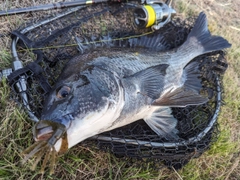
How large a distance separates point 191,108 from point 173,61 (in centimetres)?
53

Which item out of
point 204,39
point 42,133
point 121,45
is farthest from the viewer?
point 204,39

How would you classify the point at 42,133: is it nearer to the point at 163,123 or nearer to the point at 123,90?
the point at 123,90


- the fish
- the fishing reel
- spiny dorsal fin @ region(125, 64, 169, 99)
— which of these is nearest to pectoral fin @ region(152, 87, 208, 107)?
the fish

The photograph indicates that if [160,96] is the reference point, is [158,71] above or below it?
above

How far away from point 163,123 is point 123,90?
66cm

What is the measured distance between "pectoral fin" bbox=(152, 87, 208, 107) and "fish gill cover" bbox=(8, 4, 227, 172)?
0.88 ft

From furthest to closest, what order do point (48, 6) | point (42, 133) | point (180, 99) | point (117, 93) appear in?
1. point (48, 6)
2. point (180, 99)
3. point (117, 93)
4. point (42, 133)

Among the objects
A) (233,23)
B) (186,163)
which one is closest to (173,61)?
(186,163)

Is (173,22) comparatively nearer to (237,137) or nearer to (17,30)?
(237,137)

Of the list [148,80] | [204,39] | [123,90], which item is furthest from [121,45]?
[204,39]

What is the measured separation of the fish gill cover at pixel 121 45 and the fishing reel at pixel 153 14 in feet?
0.27

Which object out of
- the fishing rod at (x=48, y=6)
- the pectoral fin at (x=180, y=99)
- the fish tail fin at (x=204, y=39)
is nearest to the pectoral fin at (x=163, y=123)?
the pectoral fin at (x=180, y=99)

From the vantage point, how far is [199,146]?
8.74ft

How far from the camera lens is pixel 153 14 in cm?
345
